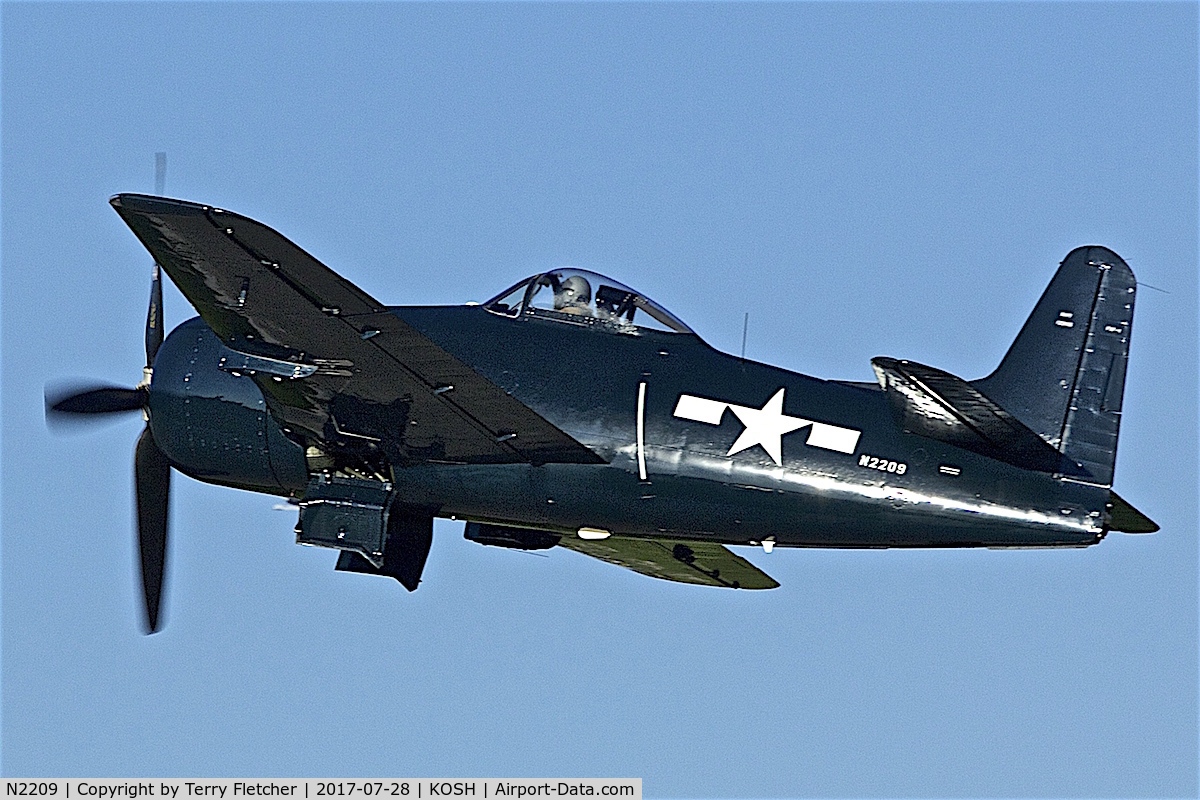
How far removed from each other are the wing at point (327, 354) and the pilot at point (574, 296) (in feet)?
3.97

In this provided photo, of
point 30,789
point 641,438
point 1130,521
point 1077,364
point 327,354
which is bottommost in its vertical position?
point 30,789

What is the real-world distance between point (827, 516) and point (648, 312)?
2.78 metres

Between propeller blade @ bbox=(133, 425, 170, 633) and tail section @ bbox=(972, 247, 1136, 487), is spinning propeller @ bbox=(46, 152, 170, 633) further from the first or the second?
tail section @ bbox=(972, 247, 1136, 487)

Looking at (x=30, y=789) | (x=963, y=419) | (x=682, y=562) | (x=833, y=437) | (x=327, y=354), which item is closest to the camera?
(x=963, y=419)

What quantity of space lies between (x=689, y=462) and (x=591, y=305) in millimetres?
2006

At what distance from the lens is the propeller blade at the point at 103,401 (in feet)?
63.1

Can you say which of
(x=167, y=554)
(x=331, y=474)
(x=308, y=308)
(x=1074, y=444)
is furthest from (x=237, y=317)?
(x=1074, y=444)

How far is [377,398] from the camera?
1650cm

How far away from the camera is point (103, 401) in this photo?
1925 centimetres

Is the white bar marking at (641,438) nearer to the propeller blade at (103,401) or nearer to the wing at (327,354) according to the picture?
the wing at (327,354)

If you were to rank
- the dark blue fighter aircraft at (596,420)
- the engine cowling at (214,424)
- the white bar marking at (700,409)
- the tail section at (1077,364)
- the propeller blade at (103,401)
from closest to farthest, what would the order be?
the dark blue fighter aircraft at (596,420), the tail section at (1077,364), the white bar marking at (700,409), the engine cowling at (214,424), the propeller blade at (103,401)

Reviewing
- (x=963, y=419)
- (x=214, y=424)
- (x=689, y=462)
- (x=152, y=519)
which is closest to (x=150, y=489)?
(x=152, y=519)

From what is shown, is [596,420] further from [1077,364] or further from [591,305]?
[1077,364]

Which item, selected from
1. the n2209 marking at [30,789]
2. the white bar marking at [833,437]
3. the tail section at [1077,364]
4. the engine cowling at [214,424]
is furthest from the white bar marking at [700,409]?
the n2209 marking at [30,789]
